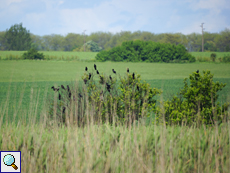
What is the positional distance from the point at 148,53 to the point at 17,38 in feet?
45.4

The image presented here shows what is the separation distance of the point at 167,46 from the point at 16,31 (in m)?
15.7

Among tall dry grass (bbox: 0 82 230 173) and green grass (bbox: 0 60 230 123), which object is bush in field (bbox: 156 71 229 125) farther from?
tall dry grass (bbox: 0 82 230 173)

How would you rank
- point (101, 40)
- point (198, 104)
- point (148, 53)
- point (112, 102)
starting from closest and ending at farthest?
point (198, 104) → point (112, 102) → point (148, 53) → point (101, 40)

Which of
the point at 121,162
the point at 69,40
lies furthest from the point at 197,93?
the point at 69,40

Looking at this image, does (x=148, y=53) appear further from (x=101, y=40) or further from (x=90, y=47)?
(x=90, y=47)

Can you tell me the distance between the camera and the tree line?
2511cm

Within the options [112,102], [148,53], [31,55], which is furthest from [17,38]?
[112,102]

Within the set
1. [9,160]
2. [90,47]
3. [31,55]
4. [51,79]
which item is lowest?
[9,160]

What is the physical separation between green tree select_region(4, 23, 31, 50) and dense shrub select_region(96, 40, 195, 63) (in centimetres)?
844

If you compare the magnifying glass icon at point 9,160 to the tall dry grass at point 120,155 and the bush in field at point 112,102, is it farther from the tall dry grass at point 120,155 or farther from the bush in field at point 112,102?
the bush in field at point 112,102

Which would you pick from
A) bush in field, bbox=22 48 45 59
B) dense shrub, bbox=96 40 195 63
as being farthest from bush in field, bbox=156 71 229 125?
bush in field, bbox=22 48 45 59

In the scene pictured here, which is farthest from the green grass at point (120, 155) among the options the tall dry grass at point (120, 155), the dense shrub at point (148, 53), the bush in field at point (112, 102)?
the dense shrub at point (148, 53)

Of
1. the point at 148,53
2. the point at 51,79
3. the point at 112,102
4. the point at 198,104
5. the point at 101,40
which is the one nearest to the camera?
the point at 198,104

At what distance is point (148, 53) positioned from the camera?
24.5 metres
